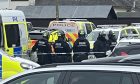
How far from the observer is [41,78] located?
4.73m

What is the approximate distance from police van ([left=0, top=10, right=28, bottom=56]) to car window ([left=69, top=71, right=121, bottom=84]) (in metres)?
9.75

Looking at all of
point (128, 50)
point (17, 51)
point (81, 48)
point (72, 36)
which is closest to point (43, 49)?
point (17, 51)

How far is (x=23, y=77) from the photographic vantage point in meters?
4.79

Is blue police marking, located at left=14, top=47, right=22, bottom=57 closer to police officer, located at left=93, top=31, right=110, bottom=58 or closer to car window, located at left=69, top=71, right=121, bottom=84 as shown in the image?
police officer, located at left=93, top=31, right=110, bottom=58

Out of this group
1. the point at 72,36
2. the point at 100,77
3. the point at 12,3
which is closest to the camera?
the point at 100,77

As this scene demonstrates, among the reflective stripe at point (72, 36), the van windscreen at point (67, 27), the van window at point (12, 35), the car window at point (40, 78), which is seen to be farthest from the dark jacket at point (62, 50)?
the car window at point (40, 78)

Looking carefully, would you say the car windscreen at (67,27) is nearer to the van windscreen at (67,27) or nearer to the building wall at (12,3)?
the van windscreen at (67,27)

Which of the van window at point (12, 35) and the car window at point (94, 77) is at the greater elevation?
the car window at point (94, 77)

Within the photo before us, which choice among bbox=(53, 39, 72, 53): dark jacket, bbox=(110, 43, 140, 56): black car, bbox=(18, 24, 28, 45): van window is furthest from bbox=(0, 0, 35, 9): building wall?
bbox=(110, 43, 140, 56): black car

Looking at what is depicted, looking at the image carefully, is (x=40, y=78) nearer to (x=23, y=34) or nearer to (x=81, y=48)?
(x=81, y=48)

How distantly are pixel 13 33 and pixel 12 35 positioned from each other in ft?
0.40

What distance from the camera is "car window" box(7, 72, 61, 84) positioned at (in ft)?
15.3

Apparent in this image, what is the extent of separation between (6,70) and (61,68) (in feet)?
20.7

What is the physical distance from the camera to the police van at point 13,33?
14.4 m
